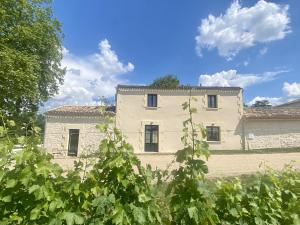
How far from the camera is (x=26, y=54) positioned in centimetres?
1891

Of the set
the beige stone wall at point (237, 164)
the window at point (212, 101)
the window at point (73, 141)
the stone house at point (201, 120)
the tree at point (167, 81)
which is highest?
the tree at point (167, 81)

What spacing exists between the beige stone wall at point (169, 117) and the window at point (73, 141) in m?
3.59

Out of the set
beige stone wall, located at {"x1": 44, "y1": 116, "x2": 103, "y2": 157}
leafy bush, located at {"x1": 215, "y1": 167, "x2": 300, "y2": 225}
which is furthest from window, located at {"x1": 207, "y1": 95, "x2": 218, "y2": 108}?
leafy bush, located at {"x1": 215, "y1": 167, "x2": 300, "y2": 225}

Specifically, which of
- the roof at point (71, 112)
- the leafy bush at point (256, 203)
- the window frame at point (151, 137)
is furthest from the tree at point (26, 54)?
the leafy bush at point (256, 203)

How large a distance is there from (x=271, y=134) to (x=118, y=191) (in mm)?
23614

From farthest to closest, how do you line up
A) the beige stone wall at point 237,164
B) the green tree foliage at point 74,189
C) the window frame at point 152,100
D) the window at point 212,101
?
the window at point 212,101
the window frame at point 152,100
the beige stone wall at point 237,164
the green tree foliage at point 74,189

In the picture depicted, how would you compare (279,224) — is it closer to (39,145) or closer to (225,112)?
(39,145)

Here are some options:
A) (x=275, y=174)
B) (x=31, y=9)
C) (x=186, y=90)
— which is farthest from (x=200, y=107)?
(x=275, y=174)

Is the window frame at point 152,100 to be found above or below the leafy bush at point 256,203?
above

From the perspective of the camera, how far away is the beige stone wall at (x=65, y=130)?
21875mm

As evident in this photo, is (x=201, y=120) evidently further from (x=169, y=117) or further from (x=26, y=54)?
(x=26, y=54)

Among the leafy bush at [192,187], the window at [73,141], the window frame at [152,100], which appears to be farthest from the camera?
the window frame at [152,100]

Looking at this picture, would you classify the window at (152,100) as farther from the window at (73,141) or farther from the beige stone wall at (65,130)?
the window at (73,141)

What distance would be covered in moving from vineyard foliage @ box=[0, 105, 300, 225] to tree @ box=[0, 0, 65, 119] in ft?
49.3
